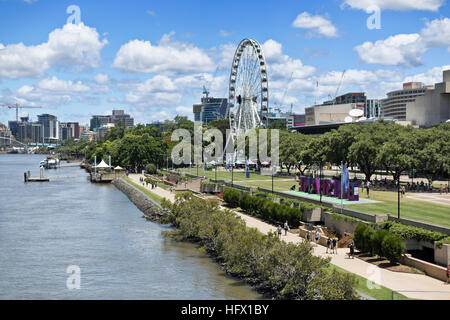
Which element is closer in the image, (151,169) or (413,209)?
(413,209)

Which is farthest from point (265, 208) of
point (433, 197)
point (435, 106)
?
point (435, 106)

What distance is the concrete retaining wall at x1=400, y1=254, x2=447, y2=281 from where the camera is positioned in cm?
3297

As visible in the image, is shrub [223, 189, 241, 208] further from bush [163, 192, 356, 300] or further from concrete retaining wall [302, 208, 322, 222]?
bush [163, 192, 356, 300]

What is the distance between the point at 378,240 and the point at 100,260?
22.3 metres

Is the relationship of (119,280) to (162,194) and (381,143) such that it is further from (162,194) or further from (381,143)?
(381,143)

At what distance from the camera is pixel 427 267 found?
3434cm

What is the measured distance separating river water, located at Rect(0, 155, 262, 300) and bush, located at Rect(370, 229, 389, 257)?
949cm

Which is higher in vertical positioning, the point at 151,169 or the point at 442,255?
the point at 151,169

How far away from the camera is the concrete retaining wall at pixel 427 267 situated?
33.0m

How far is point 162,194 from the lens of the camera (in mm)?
87500

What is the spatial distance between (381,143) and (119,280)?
182 ft

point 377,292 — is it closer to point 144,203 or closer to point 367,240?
point 367,240
